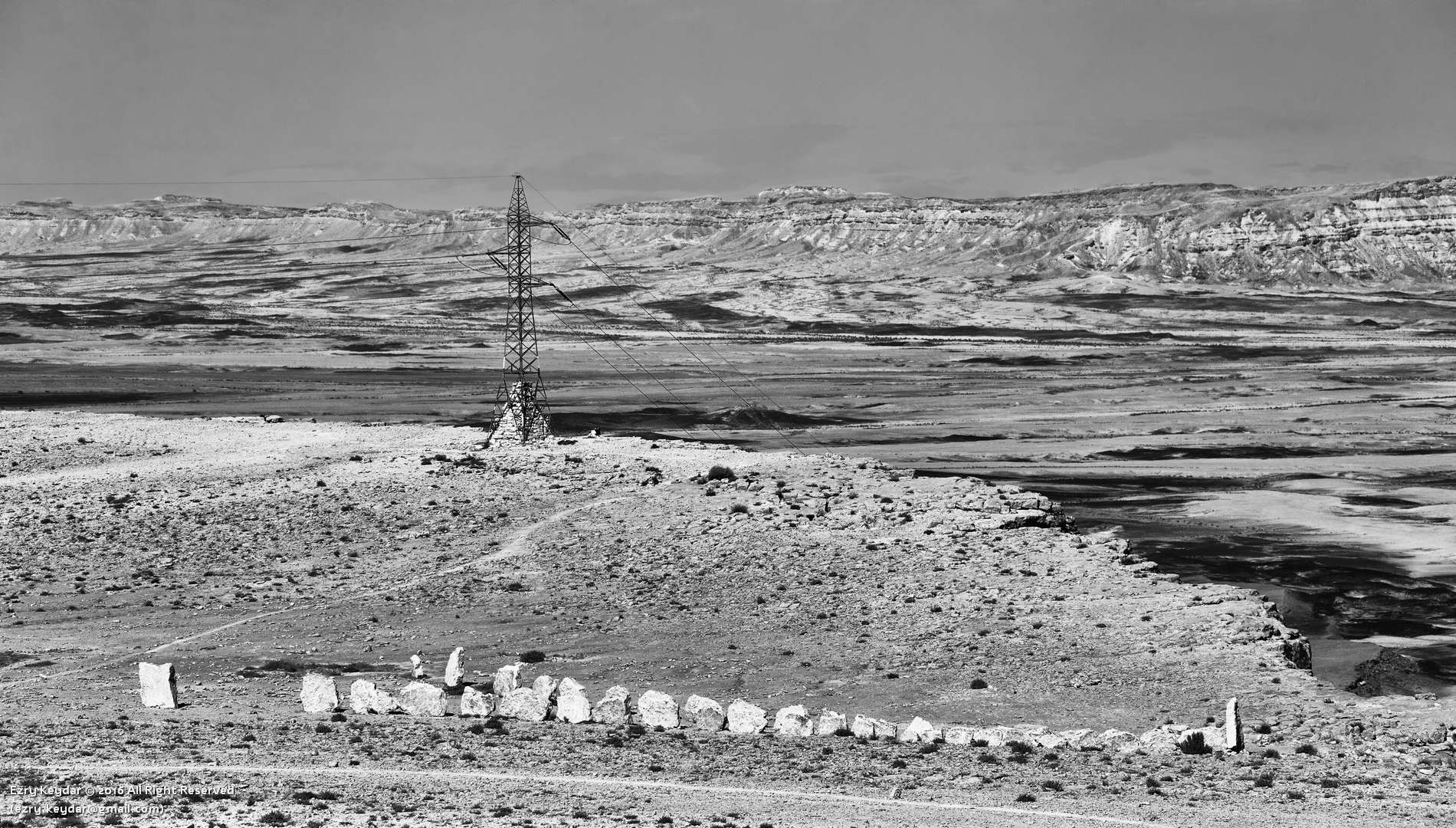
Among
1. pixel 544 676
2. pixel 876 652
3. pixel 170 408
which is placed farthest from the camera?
pixel 170 408

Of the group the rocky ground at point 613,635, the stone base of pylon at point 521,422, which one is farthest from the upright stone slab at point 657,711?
the stone base of pylon at point 521,422

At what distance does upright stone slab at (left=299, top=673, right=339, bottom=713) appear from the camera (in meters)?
26.4

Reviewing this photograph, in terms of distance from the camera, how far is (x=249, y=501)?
159ft

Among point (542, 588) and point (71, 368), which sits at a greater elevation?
point (71, 368)

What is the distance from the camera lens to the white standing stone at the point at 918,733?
81.8 ft

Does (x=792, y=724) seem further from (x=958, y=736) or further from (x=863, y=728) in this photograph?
(x=958, y=736)

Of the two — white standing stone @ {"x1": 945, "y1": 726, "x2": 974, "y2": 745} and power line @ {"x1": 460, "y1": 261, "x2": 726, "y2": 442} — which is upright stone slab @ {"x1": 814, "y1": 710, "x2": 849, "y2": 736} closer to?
white standing stone @ {"x1": 945, "y1": 726, "x2": 974, "y2": 745}

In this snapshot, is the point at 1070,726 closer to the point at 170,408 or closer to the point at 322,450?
the point at 322,450

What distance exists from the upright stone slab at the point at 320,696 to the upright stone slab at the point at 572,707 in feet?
12.6

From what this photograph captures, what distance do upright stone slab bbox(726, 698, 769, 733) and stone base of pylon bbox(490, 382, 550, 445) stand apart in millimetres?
31328

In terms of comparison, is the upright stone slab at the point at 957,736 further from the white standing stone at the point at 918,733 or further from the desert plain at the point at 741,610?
the desert plain at the point at 741,610

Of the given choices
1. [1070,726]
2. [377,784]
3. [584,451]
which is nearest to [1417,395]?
[584,451]

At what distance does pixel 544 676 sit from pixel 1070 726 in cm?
924

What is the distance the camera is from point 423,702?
26312 mm
